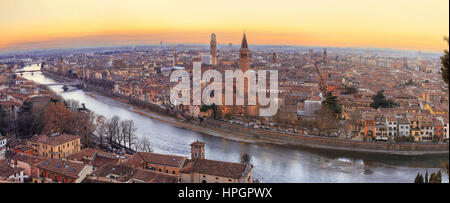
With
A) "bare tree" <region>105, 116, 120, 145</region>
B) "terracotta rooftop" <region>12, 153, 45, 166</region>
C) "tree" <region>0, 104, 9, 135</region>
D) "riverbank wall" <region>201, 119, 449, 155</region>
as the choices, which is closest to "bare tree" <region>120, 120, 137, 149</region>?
"bare tree" <region>105, 116, 120, 145</region>

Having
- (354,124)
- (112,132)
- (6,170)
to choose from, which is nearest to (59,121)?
(112,132)

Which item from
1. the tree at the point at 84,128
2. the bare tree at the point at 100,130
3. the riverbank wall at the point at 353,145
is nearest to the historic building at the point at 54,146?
the tree at the point at 84,128

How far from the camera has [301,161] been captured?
5570mm

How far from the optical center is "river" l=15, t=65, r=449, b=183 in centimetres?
484

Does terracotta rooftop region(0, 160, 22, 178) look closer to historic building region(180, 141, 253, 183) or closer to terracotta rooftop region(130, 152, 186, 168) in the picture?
terracotta rooftop region(130, 152, 186, 168)

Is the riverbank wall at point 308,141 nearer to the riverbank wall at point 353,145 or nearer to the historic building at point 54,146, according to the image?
the riverbank wall at point 353,145

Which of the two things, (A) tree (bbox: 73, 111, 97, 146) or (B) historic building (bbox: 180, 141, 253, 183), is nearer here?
(B) historic building (bbox: 180, 141, 253, 183)

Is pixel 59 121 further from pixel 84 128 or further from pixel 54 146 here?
pixel 54 146

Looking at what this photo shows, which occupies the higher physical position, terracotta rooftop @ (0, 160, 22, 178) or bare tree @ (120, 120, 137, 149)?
terracotta rooftop @ (0, 160, 22, 178)

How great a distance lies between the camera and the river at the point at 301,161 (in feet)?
15.9

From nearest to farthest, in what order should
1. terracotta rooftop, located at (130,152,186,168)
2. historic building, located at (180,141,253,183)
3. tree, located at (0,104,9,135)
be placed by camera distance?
historic building, located at (180,141,253,183) → terracotta rooftop, located at (130,152,186,168) → tree, located at (0,104,9,135)

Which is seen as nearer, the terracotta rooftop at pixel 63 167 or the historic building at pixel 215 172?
the historic building at pixel 215 172
